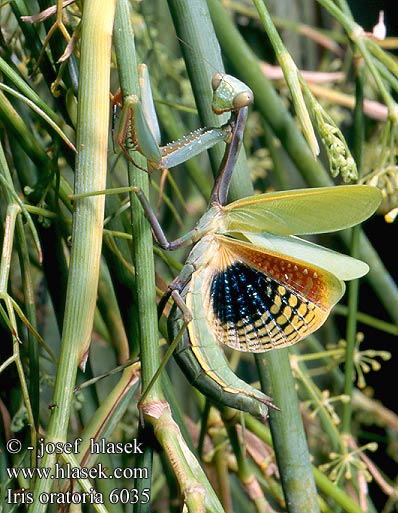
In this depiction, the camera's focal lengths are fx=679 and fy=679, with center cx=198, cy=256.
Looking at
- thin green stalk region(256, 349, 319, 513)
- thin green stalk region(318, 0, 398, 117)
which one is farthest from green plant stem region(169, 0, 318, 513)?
thin green stalk region(318, 0, 398, 117)

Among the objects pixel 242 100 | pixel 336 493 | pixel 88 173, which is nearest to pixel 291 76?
pixel 242 100

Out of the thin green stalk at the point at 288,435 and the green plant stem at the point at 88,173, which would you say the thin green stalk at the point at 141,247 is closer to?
the green plant stem at the point at 88,173

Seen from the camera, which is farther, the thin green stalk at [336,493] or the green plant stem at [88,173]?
the thin green stalk at [336,493]

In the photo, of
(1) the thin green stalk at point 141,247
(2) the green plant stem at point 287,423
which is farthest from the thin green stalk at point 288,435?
(1) the thin green stalk at point 141,247

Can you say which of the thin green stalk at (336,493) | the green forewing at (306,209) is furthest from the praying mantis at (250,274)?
the thin green stalk at (336,493)

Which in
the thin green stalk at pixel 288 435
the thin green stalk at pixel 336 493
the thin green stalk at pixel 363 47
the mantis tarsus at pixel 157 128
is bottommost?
the thin green stalk at pixel 336 493

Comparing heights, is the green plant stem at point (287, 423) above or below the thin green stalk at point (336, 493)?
above

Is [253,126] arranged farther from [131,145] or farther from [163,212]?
[131,145]
